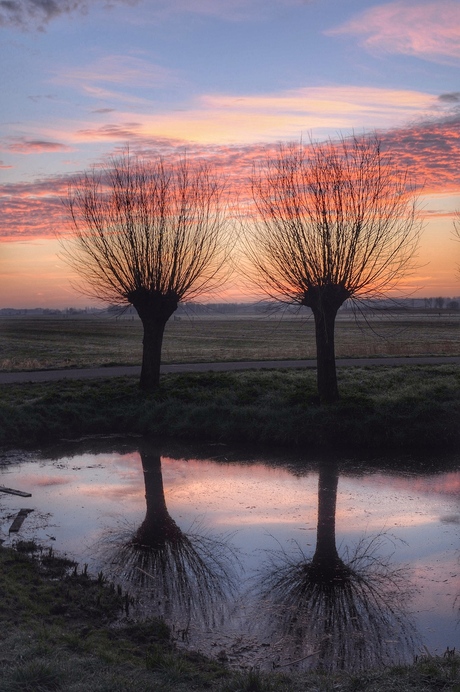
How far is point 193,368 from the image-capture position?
90.5 feet

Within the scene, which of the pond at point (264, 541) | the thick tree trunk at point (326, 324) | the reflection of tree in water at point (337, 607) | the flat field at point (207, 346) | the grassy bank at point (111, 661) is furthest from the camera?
the flat field at point (207, 346)

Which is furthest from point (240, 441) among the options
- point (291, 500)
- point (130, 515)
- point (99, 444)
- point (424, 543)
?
point (424, 543)

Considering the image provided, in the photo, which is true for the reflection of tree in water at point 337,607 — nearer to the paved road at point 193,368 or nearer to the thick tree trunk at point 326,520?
the thick tree trunk at point 326,520

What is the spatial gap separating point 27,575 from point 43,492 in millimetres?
4980

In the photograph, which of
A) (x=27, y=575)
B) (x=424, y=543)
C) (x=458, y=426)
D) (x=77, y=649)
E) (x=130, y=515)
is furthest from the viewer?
(x=458, y=426)

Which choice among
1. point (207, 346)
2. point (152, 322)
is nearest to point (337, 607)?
point (152, 322)

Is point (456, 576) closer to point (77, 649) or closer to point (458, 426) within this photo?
point (77, 649)

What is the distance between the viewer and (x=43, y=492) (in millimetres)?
13500

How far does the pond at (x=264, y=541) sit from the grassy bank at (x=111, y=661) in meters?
0.51

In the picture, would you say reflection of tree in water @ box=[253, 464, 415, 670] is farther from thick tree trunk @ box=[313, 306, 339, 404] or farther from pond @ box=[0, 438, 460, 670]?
thick tree trunk @ box=[313, 306, 339, 404]

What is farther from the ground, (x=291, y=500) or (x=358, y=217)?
(x=358, y=217)

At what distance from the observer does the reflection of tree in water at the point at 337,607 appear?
23.0ft

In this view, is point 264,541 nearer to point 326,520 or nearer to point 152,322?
point 326,520

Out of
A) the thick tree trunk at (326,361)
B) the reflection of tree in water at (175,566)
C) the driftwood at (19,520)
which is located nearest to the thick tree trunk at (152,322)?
the thick tree trunk at (326,361)
